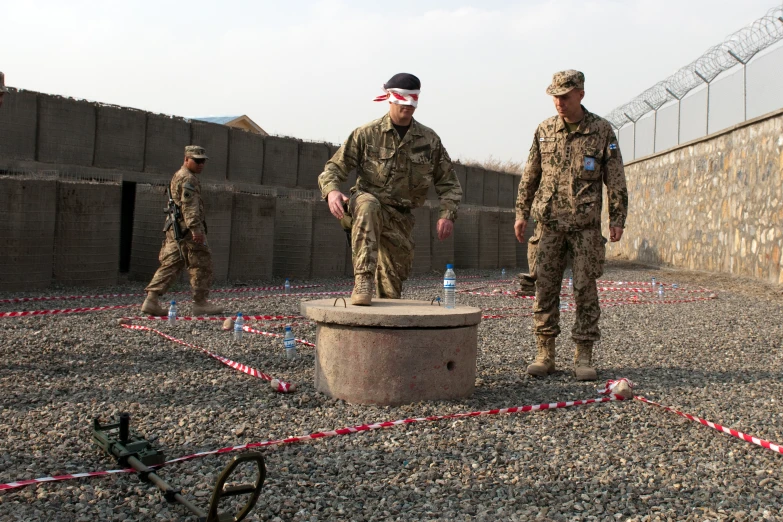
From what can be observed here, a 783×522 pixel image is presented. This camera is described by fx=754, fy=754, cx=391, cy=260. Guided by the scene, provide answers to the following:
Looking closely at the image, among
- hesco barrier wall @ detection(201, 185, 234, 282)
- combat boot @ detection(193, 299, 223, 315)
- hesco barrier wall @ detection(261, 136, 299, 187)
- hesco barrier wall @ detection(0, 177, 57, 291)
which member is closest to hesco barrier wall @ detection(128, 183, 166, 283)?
hesco barrier wall @ detection(201, 185, 234, 282)

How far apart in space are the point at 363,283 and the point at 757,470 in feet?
7.35

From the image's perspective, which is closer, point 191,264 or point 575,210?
point 575,210

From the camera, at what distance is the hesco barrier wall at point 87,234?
9984 mm

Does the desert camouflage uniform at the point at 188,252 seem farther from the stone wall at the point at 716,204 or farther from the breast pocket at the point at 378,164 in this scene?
the stone wall at the point at 716,204

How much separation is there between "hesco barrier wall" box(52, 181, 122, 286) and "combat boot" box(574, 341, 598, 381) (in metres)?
7.39

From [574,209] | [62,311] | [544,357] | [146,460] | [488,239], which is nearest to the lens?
[146,460]

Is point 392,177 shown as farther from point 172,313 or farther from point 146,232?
point 146,232

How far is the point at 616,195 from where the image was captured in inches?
206

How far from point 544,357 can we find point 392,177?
65.5 inches

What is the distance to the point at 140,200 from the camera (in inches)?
437

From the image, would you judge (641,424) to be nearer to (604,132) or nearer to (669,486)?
(669,486)

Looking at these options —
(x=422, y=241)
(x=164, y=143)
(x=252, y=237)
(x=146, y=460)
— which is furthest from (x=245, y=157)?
(x=146, y=460)

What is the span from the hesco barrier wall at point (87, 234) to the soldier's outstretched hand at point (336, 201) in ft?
21.6

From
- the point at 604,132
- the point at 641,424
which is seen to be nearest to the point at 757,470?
the point at 641,424
